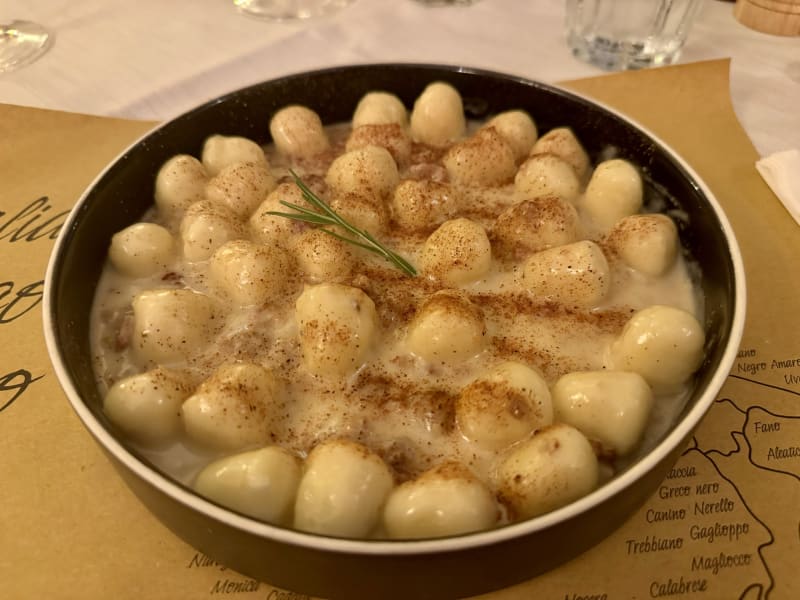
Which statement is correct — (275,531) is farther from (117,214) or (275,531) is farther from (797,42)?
(797,42)

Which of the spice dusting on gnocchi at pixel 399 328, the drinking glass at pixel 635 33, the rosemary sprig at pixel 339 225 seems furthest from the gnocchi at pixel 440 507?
the drinking glass at pixel 635 33

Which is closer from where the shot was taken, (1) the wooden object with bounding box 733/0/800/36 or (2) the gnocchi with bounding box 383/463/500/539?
(2) the gnocchi with bounding box 383/463/500/539

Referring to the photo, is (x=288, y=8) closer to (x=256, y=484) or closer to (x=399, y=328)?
(x=399, y=328)

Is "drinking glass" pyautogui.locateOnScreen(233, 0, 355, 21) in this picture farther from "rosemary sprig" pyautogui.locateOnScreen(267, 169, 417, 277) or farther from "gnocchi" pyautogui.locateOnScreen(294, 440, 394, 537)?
"gnocchi" pyautogui.locateOnScreen(294, 440, 394, 537)

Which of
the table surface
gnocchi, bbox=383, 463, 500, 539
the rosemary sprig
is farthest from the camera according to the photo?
the table surface

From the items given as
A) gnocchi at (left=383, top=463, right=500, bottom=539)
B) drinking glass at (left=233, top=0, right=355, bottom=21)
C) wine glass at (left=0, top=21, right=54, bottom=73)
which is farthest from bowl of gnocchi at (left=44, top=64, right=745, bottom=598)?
wine glass at (left=0, top=21, right=54, bottom=73)
